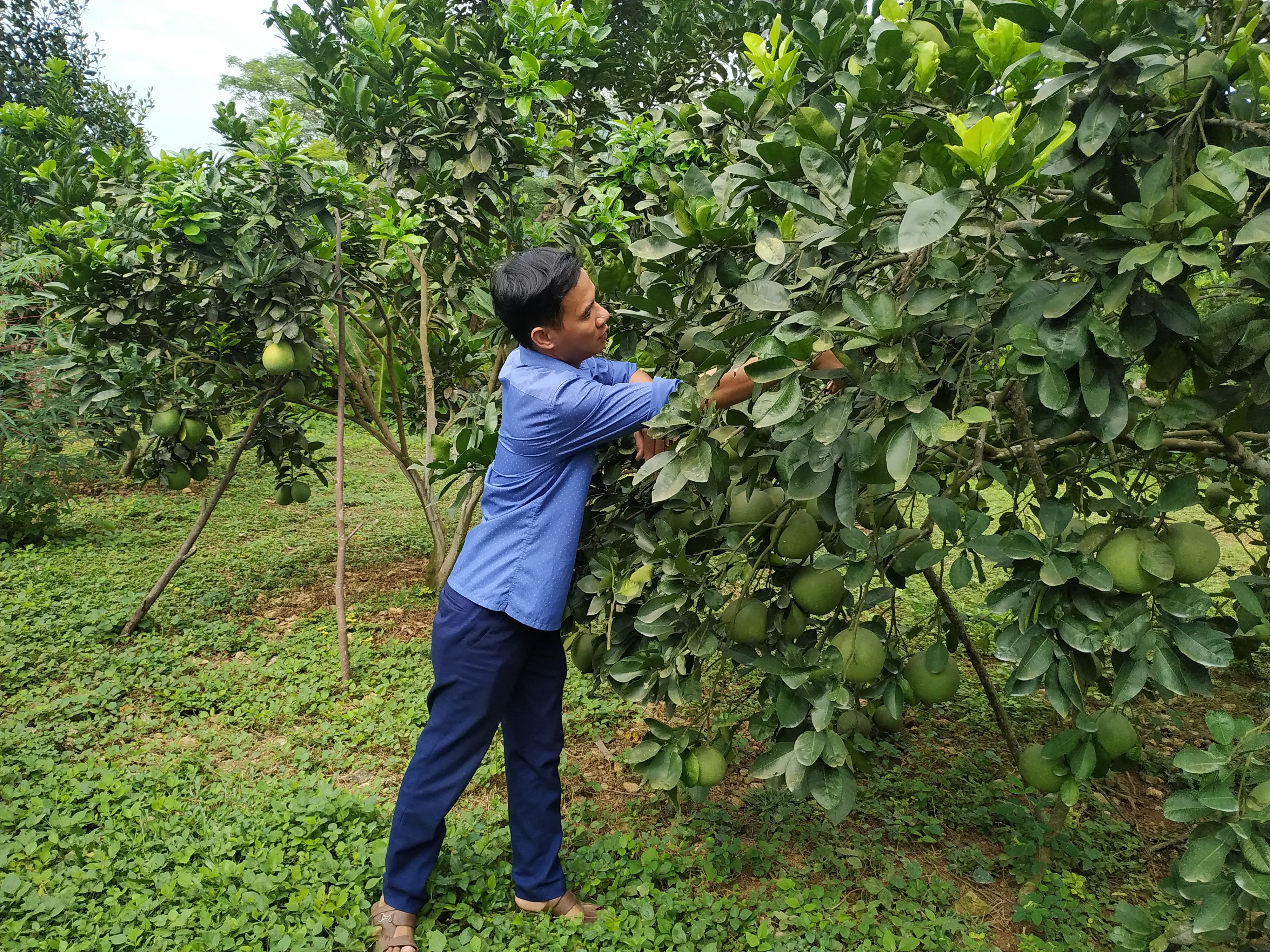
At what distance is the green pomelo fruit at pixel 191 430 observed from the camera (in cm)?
409

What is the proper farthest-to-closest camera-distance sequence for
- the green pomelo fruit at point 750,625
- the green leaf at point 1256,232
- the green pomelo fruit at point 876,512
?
1. the green pomelo fruit at point 750,625
2. the green pomelo fruit at point 876,512
3. the green leaf at point 1256,232

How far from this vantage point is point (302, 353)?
3.94m

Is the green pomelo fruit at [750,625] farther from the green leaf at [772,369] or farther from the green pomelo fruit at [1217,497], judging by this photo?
the green pomelo fruit at [1217,497]

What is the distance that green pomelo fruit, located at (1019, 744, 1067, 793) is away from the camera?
1.81 metres

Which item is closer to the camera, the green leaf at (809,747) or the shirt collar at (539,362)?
the green leaf at (809,747)

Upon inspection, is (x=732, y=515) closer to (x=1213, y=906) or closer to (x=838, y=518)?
(x=838, y=518)

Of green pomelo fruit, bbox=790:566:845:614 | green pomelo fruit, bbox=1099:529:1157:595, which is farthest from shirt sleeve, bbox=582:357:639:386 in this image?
green pomelo fruit, bbox=1099:529:1157:595

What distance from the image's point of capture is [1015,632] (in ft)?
5.00

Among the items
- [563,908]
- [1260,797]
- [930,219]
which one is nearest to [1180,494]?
[1260,797]

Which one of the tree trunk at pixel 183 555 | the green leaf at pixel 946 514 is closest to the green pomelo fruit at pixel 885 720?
the green leaf at pixel 946 514

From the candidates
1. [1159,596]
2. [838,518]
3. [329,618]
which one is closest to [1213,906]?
[1159,596]

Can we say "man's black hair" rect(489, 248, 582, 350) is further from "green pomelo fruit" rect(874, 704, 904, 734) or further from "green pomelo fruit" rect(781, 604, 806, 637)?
"green pomelo fruit" rect(874, 704, 904, 734)

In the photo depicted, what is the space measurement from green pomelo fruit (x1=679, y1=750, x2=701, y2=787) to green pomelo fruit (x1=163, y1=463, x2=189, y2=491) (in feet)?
11.1

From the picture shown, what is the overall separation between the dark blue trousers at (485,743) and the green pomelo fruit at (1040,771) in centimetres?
111
